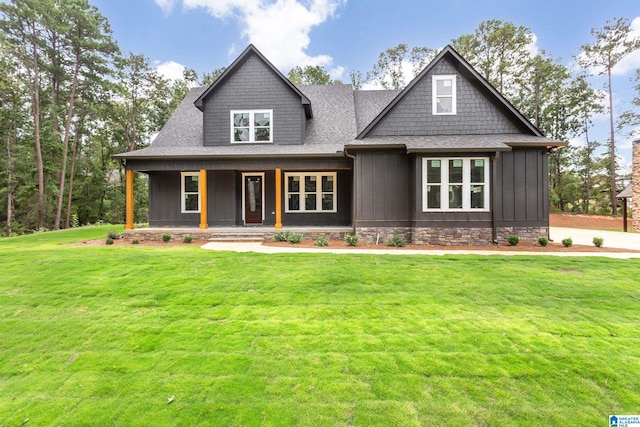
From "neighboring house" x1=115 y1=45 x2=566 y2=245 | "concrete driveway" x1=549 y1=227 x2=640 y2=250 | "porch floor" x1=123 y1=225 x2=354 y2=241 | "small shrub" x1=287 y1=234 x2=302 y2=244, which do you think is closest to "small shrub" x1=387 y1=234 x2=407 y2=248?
"neighboring house" x1=115 y1=45 x2=566 y2=245

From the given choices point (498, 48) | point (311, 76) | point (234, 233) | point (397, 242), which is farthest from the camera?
point (311, 76)

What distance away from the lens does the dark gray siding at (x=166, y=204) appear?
13109mm

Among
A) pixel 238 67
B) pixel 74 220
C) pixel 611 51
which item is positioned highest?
pixel 611 51

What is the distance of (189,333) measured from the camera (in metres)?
3.89

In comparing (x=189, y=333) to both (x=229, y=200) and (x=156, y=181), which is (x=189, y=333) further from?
(x=156, y=181)

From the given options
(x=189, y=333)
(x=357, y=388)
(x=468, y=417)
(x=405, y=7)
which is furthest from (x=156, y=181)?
(x=405, y=7)

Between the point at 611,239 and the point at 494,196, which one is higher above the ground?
the point at 494,196

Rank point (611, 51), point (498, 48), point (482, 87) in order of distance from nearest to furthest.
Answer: point (482, 87) → point (611, 51) → point (498, 48)

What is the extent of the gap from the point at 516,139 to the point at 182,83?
27624mm

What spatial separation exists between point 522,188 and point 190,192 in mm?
12954

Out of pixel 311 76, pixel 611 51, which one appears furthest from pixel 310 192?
pixel 611 51

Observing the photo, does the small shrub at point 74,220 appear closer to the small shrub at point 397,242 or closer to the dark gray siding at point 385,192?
the dark gray siding at point 385,192

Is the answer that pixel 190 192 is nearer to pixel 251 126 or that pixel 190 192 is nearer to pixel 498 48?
pixel 251 126

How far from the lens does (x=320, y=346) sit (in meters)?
3.55
